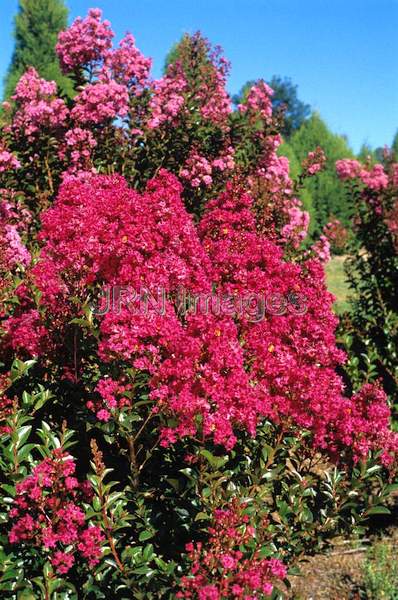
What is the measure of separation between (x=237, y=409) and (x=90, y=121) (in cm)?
434

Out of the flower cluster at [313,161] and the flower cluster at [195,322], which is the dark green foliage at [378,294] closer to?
the flower cluster at [313,161]

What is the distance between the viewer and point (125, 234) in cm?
315

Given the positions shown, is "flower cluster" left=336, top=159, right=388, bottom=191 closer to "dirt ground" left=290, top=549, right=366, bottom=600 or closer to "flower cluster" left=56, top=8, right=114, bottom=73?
"flower cluster" left=56, top=8, right=114, bottom=73

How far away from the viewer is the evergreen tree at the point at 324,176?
88.2ft

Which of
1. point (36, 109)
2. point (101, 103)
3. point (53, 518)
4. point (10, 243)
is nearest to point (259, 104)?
point (101, 103)

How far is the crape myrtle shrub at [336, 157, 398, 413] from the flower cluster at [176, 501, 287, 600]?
3843mm

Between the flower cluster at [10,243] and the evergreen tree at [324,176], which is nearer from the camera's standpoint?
the flower cluster at [10,243]

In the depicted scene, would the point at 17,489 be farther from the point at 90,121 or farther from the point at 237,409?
the point at 90,121

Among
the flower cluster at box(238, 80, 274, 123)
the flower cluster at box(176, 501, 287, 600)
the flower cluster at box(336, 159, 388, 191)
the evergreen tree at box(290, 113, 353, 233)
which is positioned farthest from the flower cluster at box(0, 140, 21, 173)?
the evergreen tree at box(290, 113, 353, 233)

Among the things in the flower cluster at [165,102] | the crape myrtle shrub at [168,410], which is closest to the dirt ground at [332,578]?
the crape myrtle shrub at [168,410]

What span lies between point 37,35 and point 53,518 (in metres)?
24.6

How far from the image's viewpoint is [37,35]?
2416 centimetres

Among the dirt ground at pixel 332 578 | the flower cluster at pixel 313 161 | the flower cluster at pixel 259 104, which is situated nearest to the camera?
the dirt ground at pixel 332 578

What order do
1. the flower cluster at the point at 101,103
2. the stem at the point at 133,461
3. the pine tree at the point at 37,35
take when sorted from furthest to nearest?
the pine tree at the point at 37,35, the flower cluster at the point at 101,103, the stem at the point at 133,461
